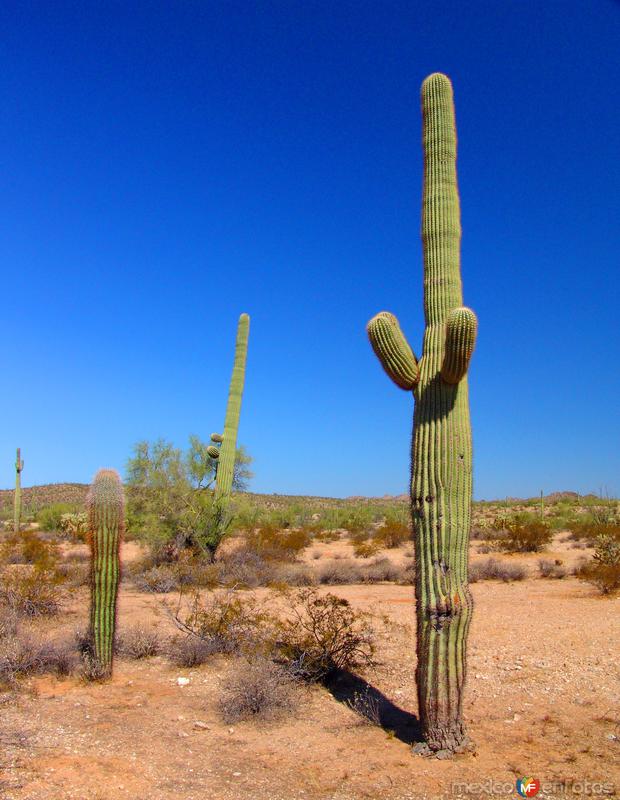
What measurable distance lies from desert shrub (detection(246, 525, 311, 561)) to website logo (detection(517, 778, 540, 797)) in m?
13.2

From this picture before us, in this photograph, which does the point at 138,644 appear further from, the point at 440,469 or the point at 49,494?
the point at 49,494

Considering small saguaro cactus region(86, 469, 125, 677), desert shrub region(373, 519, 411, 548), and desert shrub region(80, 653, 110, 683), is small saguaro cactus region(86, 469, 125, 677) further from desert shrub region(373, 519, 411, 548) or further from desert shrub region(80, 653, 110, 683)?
desert shrub region(373, 519, 411, 548)

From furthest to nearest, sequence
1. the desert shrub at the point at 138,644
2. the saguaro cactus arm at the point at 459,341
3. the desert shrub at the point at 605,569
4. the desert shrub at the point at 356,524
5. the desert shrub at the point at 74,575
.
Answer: the desert shrub at the point at 356,524
the desert shrub at the point at 74,575
the desert shrub at the point at 605,569
the desert shrub at the point at 138,644
the saguaro cactus arm at the point at 459,341

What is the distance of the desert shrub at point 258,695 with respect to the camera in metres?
6.25

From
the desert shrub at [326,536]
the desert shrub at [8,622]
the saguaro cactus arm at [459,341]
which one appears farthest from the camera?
the desert shrub at [326,536]

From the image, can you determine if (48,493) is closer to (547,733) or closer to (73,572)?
(73,572)

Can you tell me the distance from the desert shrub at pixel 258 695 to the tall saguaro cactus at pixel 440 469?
5.34ft

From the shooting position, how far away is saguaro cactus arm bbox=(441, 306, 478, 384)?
5.29 meters

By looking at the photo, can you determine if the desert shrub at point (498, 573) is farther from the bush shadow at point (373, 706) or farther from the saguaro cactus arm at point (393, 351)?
the saguaro cactus arm at point (393, 351)

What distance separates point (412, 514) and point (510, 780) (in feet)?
6.98

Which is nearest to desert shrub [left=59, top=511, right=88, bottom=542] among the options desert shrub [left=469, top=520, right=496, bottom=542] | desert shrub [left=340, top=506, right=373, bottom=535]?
desert shrub [left=340, top=506, right=373, bottom=535]

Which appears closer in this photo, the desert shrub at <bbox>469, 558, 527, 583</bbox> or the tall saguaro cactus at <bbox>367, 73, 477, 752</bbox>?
the tall saguaro cactus at <bbox>367, 73, 477, 752</bbox>

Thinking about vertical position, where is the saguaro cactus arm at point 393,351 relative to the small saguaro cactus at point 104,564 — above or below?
above

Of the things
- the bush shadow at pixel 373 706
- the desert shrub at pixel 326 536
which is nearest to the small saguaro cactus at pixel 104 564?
the bush shadow at pixel 373 706
